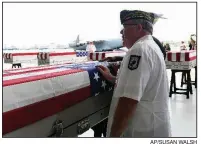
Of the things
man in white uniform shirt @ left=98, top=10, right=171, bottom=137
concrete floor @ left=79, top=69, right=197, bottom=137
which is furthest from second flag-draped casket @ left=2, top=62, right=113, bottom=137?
concrete floor @ left=79, top=69, right=197, bottom=137

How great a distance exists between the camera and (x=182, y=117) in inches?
159

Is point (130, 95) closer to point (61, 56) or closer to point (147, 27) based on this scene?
point (147, 27)

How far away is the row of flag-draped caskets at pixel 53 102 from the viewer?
3.52ft

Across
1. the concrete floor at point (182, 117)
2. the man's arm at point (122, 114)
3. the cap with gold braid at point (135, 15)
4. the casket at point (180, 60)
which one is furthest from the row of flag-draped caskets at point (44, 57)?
the man's arm at point (122, 114)

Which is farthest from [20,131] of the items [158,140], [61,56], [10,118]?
[61,56]

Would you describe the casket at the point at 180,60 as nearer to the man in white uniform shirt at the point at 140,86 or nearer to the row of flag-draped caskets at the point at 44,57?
the row of flag-draped caskets at the point at 44,57

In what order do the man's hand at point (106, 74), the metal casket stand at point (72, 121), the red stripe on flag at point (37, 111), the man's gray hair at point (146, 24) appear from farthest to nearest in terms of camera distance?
the man's hand at point (106, 74) < the man's gray hair at point (146, 24) < the metal casket stand at point (72, 121) < the red stripe on flag at point (37, 111)

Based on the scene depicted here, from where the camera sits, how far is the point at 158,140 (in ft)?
5.12

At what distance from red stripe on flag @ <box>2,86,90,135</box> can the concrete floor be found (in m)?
1.51

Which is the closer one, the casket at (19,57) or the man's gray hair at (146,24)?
the man's gray hair at (146,24)

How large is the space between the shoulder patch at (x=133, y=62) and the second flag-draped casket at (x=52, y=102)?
0.33 meters

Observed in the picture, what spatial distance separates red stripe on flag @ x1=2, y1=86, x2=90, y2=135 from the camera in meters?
1.05

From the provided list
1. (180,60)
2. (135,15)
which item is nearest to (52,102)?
(135,15)

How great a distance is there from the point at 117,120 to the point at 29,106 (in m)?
0.52
